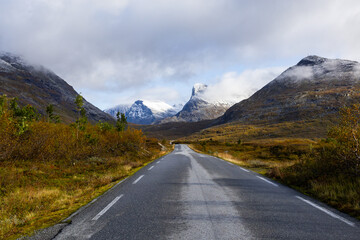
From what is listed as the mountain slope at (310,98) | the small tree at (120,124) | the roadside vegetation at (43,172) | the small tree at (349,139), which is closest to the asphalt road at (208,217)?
the roadside vegetation at (43,172)

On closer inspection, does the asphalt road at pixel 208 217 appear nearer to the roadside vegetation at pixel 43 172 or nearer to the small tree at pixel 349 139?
the roadside vegetation at pixel 43 172

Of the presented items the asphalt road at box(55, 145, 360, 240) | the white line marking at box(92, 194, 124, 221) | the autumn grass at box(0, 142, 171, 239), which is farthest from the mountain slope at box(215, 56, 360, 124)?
the white line marking at box(92, 194, 124, 221)

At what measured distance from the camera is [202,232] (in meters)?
3.88

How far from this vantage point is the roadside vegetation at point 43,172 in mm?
5262

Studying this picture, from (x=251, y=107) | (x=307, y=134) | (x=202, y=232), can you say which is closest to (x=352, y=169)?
(x=202, y=232)

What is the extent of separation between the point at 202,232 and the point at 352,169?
6503 mm

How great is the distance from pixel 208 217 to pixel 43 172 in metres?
9.35

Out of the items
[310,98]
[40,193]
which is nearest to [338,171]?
[40,193]

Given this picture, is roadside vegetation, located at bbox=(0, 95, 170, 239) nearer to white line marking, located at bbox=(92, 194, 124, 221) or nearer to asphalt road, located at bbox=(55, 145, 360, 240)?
white line marking, located at bbox=(92, 194, 124, 221)

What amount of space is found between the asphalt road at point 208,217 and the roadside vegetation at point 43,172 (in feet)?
3.49

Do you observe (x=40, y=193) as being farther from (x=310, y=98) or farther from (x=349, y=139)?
(x=310, y=98)

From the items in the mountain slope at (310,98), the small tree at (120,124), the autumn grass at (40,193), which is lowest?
the autumn grass at (40,193)

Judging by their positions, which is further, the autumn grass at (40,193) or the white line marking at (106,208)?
the white line marking at (106,208)

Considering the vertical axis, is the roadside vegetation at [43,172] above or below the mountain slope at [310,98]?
below
